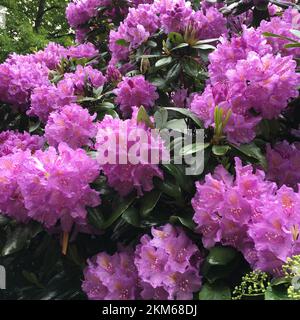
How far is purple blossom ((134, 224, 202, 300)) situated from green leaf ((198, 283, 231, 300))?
0.14 feet

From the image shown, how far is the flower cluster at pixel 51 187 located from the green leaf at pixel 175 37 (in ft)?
2.52

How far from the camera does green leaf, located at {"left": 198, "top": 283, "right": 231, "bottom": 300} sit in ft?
4.07

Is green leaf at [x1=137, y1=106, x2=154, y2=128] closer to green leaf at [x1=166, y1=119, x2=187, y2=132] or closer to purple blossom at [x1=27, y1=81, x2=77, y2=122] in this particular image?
green leaf at [x1=166, y1=119, x2=187, y2=132]

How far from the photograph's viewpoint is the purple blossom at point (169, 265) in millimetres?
1305

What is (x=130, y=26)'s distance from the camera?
2227 mm

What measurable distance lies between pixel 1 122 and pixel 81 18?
92 cm

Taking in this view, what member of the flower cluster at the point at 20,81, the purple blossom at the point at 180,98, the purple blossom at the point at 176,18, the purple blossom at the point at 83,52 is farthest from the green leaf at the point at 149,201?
the purple blossom at the point at 83,52

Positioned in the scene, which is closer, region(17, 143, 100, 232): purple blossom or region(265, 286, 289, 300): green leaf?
region(265, 286, 289, 300): green leaf

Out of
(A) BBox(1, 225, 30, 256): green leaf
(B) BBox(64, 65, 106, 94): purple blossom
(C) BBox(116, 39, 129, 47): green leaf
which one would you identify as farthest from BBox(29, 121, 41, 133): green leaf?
(A) BBox(1, 225, 30, 256): green leaf

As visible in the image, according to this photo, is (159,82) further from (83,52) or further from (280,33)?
(83,52)

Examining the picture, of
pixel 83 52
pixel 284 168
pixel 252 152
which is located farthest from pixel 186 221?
pixel 83 52

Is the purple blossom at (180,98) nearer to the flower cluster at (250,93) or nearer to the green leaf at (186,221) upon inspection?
the flower cluster at (250,93)

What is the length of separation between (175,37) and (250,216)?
0.98 m


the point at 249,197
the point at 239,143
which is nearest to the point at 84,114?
the point at 239,143
